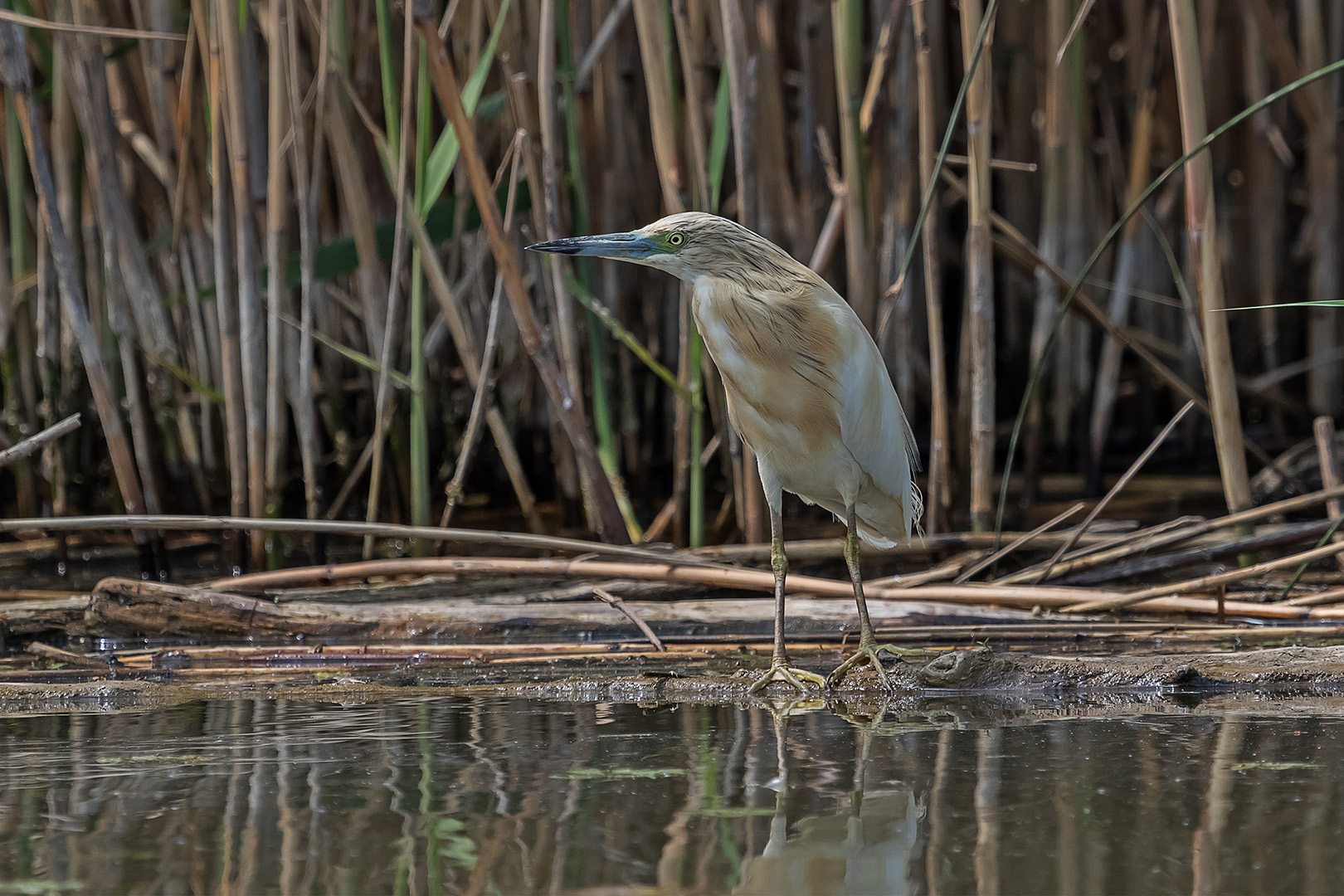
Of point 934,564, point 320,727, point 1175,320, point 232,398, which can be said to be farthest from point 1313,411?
point 320,727

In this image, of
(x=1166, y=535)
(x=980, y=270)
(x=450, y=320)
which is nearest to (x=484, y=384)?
(x=450, y=320)

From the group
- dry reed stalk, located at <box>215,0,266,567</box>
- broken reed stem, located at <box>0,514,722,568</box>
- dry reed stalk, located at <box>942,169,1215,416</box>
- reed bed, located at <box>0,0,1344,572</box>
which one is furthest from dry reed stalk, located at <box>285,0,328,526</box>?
dry reed stalk, located at <box>942,169,1215,416</box>

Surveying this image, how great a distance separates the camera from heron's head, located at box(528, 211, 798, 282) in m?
3.00

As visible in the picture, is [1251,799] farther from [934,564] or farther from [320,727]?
[934,564]

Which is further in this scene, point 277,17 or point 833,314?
point 277,17

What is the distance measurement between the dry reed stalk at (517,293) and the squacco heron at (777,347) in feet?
2.78

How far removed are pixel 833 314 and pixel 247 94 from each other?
2211 mm

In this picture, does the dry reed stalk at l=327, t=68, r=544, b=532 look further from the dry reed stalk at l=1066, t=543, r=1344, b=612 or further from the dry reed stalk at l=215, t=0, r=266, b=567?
the dry reed stalk at l=1066, t=543, r=1344, b=612

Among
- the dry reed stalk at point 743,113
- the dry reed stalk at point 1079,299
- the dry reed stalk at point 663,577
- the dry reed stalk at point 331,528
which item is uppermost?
the dry reed stalk at point 743,113

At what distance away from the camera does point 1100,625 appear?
3.12 metres

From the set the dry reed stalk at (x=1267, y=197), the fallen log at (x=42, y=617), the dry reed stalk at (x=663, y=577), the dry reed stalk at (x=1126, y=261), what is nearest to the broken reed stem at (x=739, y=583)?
the dry reed stalk at (x=663, y=577)

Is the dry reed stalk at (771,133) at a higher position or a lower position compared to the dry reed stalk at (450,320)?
higher

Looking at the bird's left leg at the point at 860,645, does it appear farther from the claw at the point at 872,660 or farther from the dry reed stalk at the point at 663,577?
the dry reed stalk at the point at 663,577

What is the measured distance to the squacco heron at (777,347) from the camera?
9.93ft
